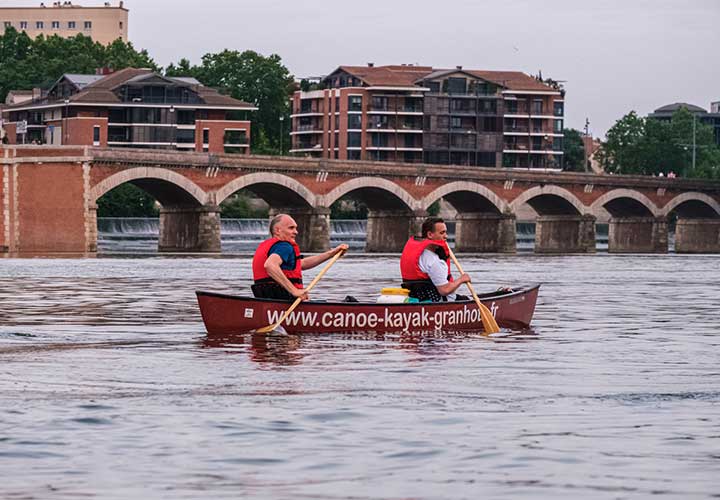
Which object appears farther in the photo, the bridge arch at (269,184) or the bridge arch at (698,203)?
the bridge arch at (698,203)

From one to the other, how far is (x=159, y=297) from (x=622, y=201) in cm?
7965

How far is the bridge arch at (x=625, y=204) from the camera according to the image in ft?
350

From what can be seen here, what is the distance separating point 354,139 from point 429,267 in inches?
4611

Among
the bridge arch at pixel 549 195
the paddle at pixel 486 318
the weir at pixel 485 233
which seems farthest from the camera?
the bridge arch at pixel 549 195

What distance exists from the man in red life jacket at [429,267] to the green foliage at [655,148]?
460 ft

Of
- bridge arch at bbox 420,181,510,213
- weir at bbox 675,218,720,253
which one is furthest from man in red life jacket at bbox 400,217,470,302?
weir at bbox 675,218,720,253

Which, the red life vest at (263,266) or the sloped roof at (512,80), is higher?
the sloped roof at (512,80)

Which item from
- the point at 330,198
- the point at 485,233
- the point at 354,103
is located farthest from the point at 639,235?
the point at 354,103

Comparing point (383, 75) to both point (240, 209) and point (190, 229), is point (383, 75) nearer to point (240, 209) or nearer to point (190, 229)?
point (240, 209)

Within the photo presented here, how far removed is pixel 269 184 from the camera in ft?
287

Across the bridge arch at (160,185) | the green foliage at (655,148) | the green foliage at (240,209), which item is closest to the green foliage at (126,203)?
the green foliage at (240,209)

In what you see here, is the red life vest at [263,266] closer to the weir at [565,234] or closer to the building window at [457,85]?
the weir at [565,234]

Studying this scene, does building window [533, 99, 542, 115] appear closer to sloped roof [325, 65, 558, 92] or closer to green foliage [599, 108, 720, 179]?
sloped roof [325, 65, 558, 92]

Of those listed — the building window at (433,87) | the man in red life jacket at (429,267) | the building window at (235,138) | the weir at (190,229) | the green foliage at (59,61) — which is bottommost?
the weir at (190,229)
